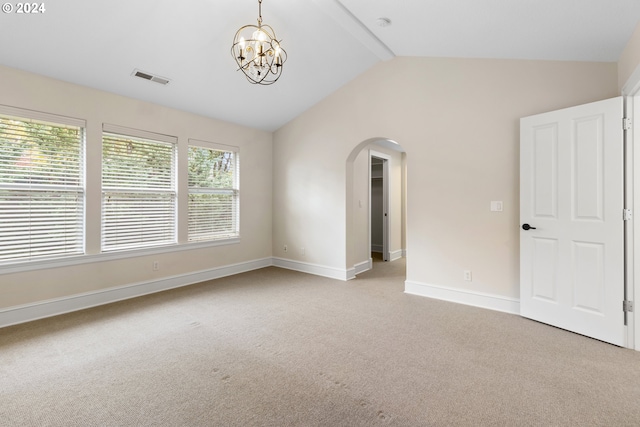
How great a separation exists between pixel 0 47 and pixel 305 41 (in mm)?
2872

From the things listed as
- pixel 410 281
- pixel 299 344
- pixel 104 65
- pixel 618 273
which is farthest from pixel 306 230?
pixel 618 273

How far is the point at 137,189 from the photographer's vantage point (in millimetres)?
Answer: 4109

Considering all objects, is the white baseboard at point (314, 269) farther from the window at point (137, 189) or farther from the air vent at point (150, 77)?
the air vent at point (150, 77)

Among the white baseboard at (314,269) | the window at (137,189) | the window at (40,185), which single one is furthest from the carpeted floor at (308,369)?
the white baseboard at (314,269)

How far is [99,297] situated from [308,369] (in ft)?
9.53

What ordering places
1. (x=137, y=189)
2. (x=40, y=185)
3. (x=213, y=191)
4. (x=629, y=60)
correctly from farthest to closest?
(x=213, y=191) < (x=137, y=189) < (x=40, y=185) < (x=629, y=60)

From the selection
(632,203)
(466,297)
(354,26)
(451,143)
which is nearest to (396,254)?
(466,297)

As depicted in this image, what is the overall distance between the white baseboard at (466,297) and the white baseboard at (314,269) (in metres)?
1.06

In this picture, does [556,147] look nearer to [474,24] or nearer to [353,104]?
[474,24]

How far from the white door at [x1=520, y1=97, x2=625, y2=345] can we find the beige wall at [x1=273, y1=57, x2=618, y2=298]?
0.25 meters

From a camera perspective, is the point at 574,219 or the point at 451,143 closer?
the point at 574,219

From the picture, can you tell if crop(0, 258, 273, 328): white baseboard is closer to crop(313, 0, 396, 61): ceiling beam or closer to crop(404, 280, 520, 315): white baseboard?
crop(404, 280, 520, 315): white baseboard

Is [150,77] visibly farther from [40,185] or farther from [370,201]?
[370,201]

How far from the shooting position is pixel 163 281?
172 inches
